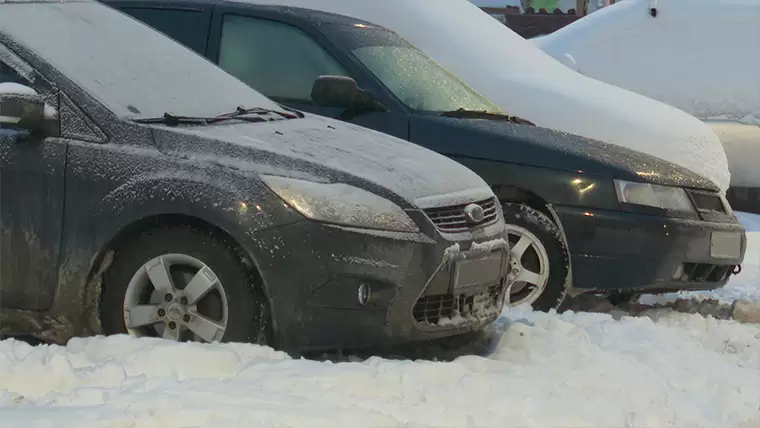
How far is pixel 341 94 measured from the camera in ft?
20.1

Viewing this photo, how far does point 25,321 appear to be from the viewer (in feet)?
14.9

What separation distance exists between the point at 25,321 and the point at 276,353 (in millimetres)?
1154

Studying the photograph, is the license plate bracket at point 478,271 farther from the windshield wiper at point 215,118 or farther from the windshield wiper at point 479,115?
the windshield wiper at point 479,115

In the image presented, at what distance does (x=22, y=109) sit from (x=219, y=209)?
3.09ft

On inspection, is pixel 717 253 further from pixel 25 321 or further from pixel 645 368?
pixel 25 321

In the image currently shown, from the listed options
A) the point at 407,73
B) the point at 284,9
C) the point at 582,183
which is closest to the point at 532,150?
the point at 582,183

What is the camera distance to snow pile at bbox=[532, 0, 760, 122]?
46.9 feet

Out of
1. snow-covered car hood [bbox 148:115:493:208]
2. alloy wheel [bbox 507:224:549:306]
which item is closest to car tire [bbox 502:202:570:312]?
alloy wheel [bbox 507:224:549:306]

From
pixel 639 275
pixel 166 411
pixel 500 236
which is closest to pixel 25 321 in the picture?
pixel 166 411

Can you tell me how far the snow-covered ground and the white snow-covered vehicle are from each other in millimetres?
9837

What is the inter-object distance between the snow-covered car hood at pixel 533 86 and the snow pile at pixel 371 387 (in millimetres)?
2922

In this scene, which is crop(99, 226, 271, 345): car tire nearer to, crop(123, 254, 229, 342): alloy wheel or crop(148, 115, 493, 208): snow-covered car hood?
crop(123, 254, 229, 342): alloy wheel

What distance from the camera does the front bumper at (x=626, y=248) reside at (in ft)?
19.5

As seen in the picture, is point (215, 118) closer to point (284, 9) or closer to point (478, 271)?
point (478, 271)
